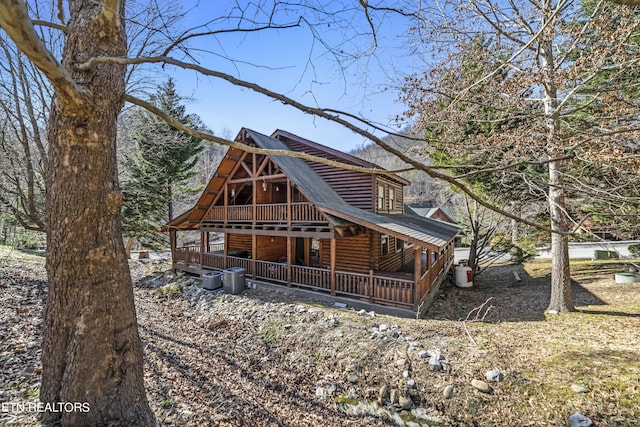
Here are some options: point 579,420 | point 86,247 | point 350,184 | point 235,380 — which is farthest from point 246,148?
point 350,184

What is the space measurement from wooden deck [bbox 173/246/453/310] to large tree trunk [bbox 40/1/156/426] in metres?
7.72

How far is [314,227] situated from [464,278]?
29.6 feet

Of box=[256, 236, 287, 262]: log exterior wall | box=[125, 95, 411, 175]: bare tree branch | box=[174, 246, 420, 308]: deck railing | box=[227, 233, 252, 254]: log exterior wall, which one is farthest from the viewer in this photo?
box=[227, 233, 252, 254]: log exterior wall

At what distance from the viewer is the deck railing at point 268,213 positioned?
1091 centimetres

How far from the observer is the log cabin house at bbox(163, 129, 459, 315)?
32.3 ft

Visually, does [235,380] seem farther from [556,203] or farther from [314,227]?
A: [556,203]

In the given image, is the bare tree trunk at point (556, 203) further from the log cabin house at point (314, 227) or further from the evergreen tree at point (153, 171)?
the evergreen tree at point (153, 171)

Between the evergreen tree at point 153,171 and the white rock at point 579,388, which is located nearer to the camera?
the white rock at point 579,388

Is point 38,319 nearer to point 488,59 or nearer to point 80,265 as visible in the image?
point 80,265

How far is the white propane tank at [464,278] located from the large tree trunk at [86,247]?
15.0 meters

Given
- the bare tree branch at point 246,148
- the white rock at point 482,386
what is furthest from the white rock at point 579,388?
the bare tree branch at point 246,148

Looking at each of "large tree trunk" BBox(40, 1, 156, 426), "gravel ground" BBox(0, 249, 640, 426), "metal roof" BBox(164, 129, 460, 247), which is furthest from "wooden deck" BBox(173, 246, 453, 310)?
"large tree trunk" BBox(40, 1, 156, 426)

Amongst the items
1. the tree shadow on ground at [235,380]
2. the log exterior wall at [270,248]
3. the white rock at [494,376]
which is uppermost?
the log exterior wall at [270,248]

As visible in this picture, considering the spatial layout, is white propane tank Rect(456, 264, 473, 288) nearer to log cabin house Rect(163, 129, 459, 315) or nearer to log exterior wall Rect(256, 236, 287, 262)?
log cabin house Rect(163, 129, 459, 315)
